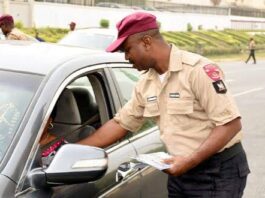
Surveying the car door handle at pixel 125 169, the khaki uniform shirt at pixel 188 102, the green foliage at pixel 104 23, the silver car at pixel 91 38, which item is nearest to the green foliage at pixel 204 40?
the green foliage at pixel 104 23

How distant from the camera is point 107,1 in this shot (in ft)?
143

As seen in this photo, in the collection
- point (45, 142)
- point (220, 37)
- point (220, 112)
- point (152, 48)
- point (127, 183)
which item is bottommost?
point (220, 37)

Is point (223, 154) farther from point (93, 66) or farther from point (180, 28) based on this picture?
point (180, 28)

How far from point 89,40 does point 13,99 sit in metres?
11.4

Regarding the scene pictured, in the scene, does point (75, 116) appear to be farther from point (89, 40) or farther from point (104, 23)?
point (104, 23)

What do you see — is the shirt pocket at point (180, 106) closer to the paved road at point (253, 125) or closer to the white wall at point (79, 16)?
the paved road at point (253, 125)

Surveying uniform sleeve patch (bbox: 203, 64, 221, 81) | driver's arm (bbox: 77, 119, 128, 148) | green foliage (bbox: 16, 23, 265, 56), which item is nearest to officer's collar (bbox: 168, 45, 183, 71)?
uniform sleeve patch (bbox: 203, 64, 221, 81)

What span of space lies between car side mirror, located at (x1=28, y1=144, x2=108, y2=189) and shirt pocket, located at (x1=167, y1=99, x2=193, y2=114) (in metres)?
0.57

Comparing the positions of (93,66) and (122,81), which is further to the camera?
(122,81)

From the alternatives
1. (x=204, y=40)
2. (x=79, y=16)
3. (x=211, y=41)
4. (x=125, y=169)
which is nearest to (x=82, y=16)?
(x=79, y=16)

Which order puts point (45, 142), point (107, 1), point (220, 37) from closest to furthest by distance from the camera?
1. point (45, 142)
2. point (107, 1)
3. point (220, 37)

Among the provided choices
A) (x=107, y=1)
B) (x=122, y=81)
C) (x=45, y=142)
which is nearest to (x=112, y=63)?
(x=122, y=81)

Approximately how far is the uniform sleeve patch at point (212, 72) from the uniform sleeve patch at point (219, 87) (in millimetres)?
20

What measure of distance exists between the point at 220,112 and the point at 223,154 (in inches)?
10.8
